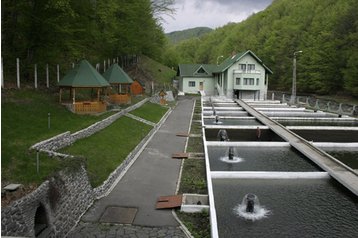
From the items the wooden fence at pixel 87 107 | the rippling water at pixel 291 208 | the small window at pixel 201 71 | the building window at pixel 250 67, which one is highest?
the building window at pixel 250 67

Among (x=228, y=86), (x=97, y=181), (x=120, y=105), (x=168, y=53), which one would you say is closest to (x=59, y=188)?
(x=97, y=181)

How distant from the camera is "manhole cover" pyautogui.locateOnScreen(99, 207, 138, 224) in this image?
14.1m

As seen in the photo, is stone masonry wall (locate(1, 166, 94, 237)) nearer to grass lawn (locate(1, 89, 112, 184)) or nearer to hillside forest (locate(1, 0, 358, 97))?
grass lawn (locate(1, 89, 112, 184))

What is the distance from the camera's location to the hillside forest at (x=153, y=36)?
27.0 metres

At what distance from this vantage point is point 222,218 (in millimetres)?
14352

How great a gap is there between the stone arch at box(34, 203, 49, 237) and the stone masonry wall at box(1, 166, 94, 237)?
7 cm

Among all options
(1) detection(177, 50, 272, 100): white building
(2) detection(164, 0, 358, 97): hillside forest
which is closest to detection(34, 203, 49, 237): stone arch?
(1) detection(177, 50, 272, 100): white building

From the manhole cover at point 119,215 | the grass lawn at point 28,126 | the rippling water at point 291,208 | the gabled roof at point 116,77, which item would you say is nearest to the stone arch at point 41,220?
the grass lawn at point 28,126

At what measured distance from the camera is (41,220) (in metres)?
12.1

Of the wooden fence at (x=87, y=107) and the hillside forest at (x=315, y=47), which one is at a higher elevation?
the hillside forest at (x=315, y=47)

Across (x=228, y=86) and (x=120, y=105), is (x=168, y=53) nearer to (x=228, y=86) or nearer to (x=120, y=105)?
(x=228, y=86)

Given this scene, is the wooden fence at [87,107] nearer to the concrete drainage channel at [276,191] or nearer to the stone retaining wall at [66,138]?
the stone retaining wall at [66,138]

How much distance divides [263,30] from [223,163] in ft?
324

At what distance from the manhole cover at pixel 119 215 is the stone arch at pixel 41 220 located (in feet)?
8.52
